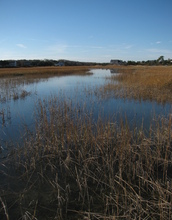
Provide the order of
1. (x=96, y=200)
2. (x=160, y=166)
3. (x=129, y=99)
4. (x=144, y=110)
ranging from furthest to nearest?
(x=129, y=99) → (x=144, y=110) → (x=160, y=166) → (x=96, y=200)

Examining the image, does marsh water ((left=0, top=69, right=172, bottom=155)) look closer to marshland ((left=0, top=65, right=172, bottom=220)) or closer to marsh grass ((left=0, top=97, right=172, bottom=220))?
marshland ((left=0, top=65, right=172, bottom=220))

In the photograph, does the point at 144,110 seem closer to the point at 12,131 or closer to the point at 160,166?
the point at 160,166

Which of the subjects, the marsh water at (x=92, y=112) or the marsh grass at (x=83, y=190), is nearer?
the marsh grass at (x=83, y=190)

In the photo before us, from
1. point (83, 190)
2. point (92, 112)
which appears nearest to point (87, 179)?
point (83, 190)

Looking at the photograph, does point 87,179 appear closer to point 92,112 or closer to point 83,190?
point 83,190

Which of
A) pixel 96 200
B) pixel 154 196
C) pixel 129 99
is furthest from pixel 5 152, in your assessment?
pixel 129 99

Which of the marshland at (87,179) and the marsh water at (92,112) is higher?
the marsh water at (92,112)

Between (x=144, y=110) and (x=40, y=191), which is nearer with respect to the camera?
(x=40, y=191)

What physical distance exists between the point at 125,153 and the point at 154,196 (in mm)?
1100

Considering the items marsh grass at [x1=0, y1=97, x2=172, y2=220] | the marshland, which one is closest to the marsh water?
the marshland

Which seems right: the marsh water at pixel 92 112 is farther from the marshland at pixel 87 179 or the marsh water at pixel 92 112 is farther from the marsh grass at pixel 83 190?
the marsh grass at pixel 83 190

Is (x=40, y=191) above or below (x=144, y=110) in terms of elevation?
below

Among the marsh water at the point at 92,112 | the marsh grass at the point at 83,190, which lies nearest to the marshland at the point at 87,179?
the marsh grass at the point at 83,190

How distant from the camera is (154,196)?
2.49m
